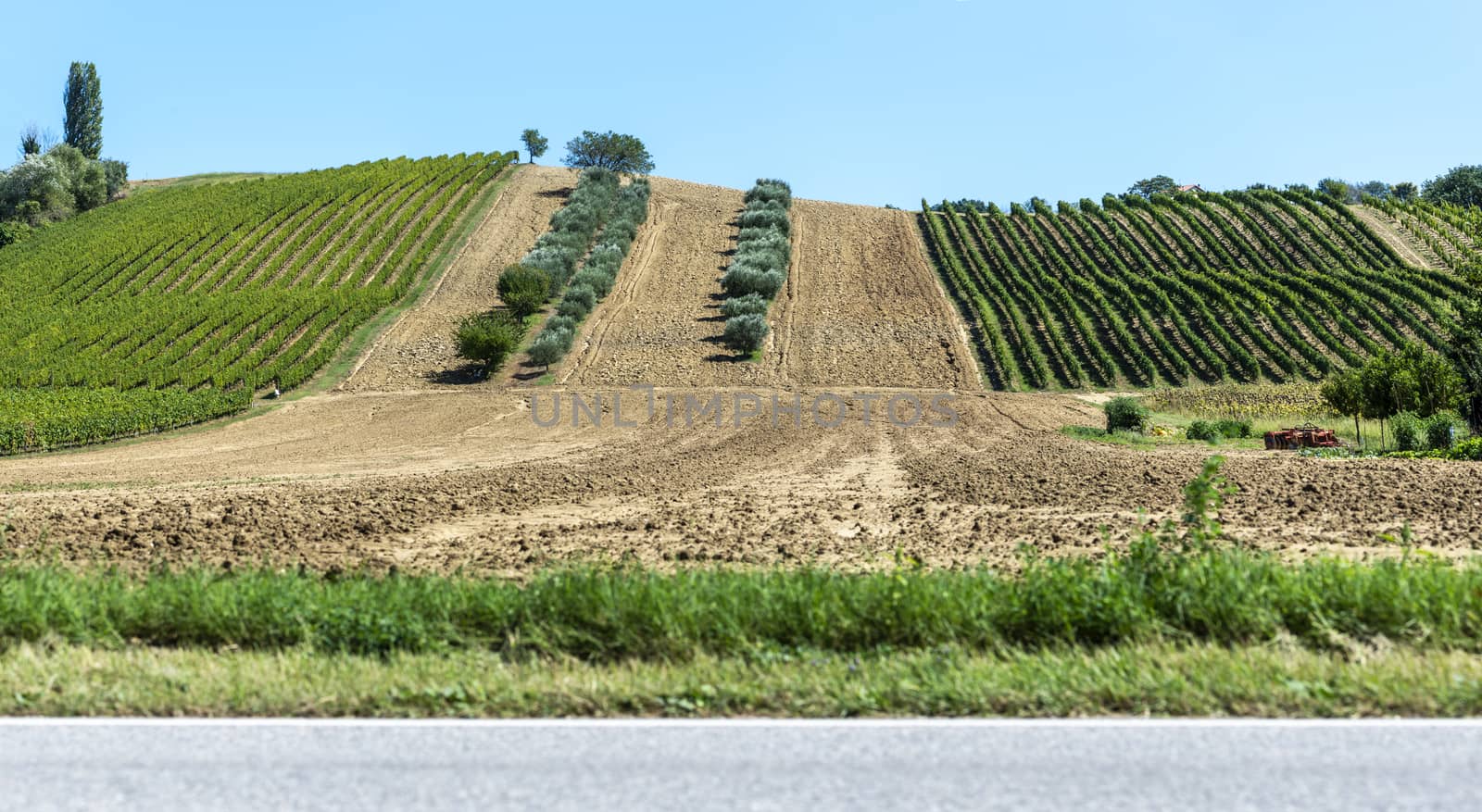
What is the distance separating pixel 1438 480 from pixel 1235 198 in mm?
62107

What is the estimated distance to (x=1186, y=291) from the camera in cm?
5159

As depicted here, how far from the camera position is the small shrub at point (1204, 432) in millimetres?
26783

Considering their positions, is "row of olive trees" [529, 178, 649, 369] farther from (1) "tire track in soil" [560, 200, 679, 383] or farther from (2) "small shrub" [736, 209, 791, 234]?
(2) "small shrub" [736, 209, 791, 234]

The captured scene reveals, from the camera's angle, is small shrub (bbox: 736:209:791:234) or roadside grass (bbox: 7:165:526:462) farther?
small shrub (bbox: 736:209:791:234)

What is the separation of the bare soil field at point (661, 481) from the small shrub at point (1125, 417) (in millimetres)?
1770

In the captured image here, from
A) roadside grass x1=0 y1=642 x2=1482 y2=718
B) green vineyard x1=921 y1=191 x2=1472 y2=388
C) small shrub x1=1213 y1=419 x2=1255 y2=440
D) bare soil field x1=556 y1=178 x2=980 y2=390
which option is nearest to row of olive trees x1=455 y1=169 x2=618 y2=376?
Answer: bare soil field x1=556 y1=178 x2=980 y2=390

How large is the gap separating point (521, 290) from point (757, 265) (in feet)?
46.4

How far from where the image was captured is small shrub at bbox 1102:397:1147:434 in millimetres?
28000

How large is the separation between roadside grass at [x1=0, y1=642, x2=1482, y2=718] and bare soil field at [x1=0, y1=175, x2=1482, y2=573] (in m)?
2.72

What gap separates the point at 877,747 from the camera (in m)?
4.84

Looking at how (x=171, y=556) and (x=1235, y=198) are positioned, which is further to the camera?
(x=1235, y=198)

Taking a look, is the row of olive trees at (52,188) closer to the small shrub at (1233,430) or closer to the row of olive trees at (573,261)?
the row of olive trees at (573,261)

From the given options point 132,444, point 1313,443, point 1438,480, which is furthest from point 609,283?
point 1438,480

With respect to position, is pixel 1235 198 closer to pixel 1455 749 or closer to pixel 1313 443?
pixel 1313 443
